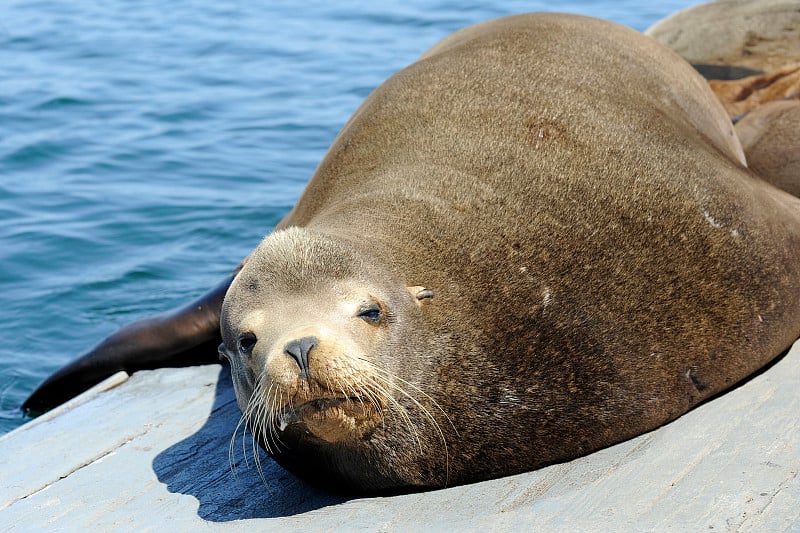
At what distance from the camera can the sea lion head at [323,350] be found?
3494mm

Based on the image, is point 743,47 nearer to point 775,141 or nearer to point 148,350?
point 775,141

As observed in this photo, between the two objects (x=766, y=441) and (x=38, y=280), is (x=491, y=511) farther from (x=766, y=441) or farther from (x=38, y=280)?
(x=38, y=280)

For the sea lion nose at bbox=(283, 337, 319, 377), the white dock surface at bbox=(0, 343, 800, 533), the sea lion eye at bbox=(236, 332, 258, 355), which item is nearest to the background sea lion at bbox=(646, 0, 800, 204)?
the white dock surface at bbox=(0, 343, 800, 533)

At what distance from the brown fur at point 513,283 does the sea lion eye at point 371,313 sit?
0.08 feet

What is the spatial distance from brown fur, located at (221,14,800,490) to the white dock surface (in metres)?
0.11

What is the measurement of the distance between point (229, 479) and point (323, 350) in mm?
1066

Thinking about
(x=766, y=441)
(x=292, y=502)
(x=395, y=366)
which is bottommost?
(x=292, y=502)

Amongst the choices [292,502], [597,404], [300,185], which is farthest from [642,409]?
[300,185]

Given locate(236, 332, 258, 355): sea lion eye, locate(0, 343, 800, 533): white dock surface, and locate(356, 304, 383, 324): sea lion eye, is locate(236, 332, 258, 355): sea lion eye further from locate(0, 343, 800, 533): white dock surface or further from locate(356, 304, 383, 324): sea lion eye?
locate(0, 343, 800, 533): white dock surface

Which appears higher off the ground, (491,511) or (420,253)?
(420,253)

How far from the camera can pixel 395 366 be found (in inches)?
149

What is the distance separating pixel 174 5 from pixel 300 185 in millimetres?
10907

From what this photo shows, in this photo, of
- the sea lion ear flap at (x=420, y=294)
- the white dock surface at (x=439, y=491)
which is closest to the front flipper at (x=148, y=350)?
the white dock surface at (x=439, y=491)

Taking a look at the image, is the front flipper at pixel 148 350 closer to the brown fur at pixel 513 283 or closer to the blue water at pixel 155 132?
the blue water at pixel 155 132
